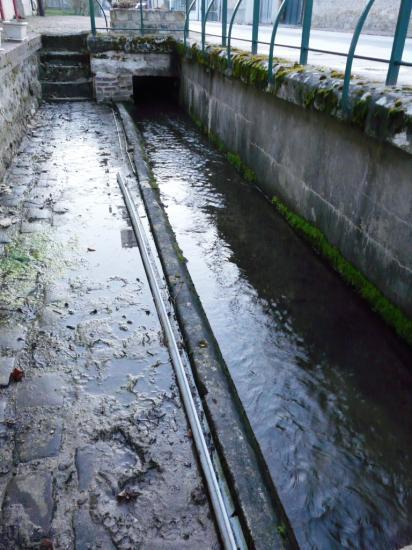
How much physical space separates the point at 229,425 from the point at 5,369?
1745 mm

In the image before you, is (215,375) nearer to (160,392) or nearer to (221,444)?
Result: (160,392)

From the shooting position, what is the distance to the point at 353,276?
473cm

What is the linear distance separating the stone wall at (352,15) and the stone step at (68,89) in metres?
10.0

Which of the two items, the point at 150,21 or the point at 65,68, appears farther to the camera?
the point at 150,21

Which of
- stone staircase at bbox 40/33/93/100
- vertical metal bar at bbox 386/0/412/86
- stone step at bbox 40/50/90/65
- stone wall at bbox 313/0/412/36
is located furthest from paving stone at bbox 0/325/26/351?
stone wall at bbox 313/0/412/36

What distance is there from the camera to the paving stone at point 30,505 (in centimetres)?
245

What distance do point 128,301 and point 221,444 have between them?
6.33 ft

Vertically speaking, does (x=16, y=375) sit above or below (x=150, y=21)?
below

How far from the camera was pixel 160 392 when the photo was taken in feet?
11.2

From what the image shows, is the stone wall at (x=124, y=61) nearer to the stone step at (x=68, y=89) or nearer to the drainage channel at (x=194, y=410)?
the stone step at (x=68, y=89)

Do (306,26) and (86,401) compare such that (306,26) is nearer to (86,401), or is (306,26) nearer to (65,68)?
(86,401)

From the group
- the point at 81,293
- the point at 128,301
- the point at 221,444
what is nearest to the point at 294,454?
the point at 221,444

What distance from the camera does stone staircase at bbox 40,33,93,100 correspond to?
12898 millimetres

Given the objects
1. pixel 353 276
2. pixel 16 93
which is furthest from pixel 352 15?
pixel 353 276
